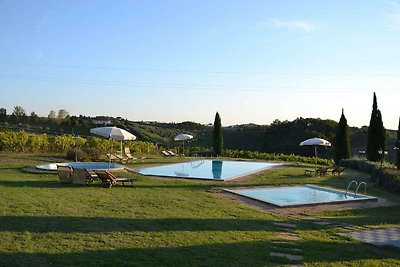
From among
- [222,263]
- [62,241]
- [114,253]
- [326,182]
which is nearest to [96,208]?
[62,241]

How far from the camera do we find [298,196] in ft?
45.5

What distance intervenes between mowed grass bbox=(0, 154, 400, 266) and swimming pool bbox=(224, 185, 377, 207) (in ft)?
3.34

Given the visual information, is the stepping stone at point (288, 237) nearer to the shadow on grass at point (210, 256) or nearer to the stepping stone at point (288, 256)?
the shadow on grass at point (210, 256)

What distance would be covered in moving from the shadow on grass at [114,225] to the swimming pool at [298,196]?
341cm

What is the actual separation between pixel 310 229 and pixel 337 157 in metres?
20.9

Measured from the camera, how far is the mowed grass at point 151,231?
5.81 metres

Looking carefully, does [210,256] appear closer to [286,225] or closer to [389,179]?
[286,225]

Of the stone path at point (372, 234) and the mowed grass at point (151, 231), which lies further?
the stone path at point (372, 234)

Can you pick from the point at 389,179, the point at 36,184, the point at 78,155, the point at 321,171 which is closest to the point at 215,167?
the point at 321,171

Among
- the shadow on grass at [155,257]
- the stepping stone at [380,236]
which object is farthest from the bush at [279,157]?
the shadow on grass at [155,257]

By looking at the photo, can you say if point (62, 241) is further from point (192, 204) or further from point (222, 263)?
point (192, 204)

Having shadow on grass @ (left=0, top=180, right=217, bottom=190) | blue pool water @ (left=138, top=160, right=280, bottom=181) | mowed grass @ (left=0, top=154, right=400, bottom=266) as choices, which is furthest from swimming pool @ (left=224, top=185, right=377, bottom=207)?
blue pool water @ (left=138, top=160, right=280, bottom=181)

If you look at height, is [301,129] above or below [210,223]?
above

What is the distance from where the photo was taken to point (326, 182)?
681 inches
